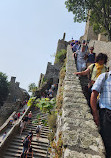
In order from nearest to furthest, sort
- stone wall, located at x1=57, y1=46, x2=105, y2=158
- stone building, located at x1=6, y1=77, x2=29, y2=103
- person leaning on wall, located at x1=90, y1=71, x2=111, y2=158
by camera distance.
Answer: stone wall, located at x1=57, y1=46, x2=105, y2=158 → person leaning on wall, located at x1=90, y1=71, x2=111, y2=158 → stone building, located at x1=6, y1=77, x2=29, y2=103

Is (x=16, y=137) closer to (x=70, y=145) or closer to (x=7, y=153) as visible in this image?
(x=7, y=153)

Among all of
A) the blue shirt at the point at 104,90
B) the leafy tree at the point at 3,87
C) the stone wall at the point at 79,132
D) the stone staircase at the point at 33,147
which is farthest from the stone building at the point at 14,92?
the blue shirt at the point at 104,90

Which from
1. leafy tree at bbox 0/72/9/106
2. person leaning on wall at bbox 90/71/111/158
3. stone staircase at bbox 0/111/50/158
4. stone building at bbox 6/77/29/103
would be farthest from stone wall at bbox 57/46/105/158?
stone building at bbox 6/77/29/103

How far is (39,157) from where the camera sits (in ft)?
25.0

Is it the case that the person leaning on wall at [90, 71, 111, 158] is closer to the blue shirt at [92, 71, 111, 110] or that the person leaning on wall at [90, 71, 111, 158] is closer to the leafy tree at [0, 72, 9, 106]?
the blue shirt at [92, 71, 111, 110]

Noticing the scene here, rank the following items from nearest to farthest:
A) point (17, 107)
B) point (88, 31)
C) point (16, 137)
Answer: point (16, 137) < point (17, 107) < point (88, 31)

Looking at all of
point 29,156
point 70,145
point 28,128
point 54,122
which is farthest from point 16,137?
point 70,145

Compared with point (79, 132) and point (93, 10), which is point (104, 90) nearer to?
point (79, 132)

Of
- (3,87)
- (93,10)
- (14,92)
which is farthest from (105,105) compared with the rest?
(14,92)

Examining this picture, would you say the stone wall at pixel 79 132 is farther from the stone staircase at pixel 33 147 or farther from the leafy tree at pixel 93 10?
the leafy tree at pixel 93 10

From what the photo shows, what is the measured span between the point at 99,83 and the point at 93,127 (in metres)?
0.77

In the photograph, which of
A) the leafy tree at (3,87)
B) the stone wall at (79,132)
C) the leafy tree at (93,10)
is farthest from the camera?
the leafy tree at (3,87)

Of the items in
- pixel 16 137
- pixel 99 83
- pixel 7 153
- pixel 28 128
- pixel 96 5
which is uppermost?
pixel 96 5

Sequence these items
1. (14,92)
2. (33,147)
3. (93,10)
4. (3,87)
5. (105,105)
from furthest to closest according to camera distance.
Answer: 1. (14,92)
2. (3,87)
3. (93,10)
4. (33,147)
5. (105,105)
